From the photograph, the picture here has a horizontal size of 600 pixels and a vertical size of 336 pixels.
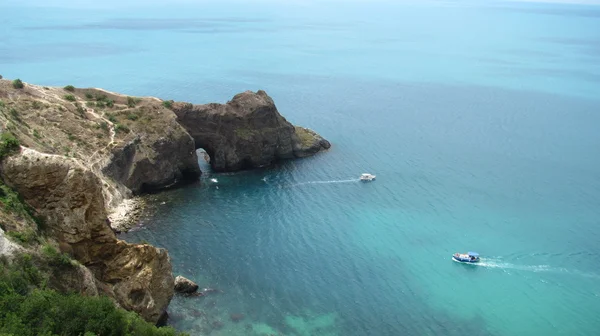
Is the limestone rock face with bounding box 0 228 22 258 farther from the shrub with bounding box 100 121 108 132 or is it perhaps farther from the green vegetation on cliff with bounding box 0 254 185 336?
the shrub with bounding box 100 121 108 132

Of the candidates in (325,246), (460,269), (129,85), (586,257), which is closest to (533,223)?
(586,257)

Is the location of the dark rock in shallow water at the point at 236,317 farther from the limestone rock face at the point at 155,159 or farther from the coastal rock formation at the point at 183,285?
the limestone rock face at the point at 155,159

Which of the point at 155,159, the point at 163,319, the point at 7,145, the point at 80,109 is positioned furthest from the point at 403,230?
the point at 80,109

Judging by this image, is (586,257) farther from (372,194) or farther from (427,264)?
(372,194)

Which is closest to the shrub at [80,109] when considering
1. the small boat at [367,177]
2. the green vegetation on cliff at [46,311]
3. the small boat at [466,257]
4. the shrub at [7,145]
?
the shrub at [7,145]

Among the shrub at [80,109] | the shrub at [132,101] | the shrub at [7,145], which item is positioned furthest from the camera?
the shrub at [132,101]

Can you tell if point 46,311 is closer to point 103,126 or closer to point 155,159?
point 155,159
